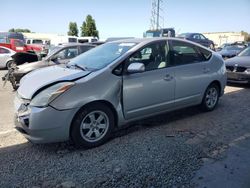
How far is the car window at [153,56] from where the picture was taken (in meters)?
4.86

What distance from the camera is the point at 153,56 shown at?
16.7ft

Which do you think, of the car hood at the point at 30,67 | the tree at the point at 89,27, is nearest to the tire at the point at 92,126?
the car hood at the point at 30,67

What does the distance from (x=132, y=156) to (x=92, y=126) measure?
0.75 metres

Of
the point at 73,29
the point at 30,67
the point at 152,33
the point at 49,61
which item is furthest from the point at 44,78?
the point at 73,29

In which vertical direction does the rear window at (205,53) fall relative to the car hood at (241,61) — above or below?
above

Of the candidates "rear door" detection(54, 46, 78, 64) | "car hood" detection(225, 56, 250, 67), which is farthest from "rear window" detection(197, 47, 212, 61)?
"rear door" detection(54, 46, 78, 64)

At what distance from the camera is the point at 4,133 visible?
198 inches

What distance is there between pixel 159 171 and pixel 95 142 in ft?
3.79

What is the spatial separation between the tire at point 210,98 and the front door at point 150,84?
1.12m

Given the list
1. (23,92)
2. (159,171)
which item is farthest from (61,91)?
(159,171)

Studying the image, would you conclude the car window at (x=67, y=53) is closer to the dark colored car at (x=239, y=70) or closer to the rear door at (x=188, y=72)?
the dark colored car at (x=239, y=70)

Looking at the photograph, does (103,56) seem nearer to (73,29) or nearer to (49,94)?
(49,94)

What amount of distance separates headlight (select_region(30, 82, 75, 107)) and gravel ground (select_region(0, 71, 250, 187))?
766 mm

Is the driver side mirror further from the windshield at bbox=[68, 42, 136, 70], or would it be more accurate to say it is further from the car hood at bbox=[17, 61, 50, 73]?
the car hood at bbox=[17, 61, 50, 73]
